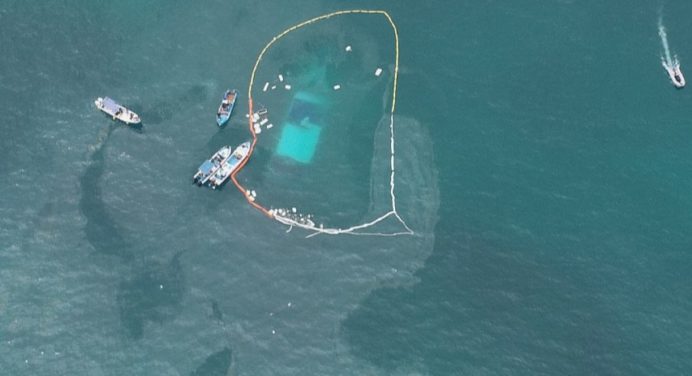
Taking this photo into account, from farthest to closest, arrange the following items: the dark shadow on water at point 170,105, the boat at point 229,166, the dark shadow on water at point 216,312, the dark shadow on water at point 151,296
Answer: the dark shadow on water at point 170,105 < the boat at point 229,166 < the dark shadow on water at point 216,312 < the dark shadow on water at point 151,296

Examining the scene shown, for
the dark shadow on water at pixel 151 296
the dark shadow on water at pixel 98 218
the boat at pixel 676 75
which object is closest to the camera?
the dark shadow on water at pixel 151 296

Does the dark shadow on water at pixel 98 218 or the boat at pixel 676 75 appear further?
the boat at pixel 676 75

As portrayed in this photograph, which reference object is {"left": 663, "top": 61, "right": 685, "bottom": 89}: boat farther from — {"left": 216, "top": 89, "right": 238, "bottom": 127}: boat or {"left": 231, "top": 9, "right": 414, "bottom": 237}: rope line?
{"left": 216, "top": 89, "right": 238, "bottom": 127}: boat

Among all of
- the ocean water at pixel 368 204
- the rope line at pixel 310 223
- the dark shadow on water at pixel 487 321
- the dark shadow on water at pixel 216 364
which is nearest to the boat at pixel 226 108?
the ocean water at pixel 368 204

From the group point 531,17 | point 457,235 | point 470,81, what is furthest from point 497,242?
point 531,17

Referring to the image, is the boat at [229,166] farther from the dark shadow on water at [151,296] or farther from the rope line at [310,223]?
the dark shadow on water at [151,296]

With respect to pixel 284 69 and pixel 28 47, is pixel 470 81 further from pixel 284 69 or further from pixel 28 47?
pixel 28 47
